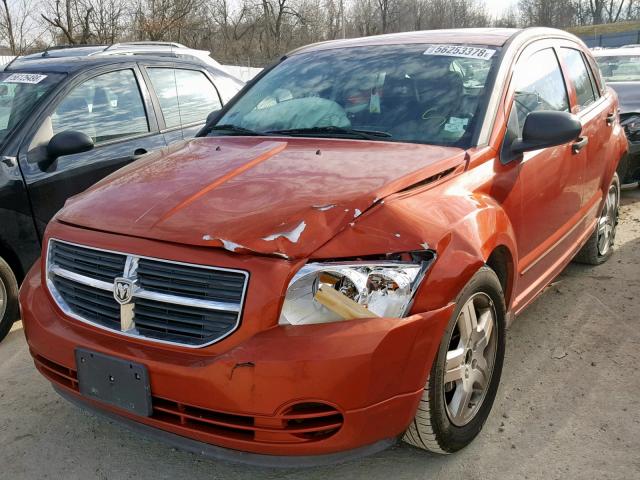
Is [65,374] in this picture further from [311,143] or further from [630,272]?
[630,272]

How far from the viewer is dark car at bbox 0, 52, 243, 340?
12.8 feet

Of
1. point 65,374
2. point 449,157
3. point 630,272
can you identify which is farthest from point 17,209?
point 630,272

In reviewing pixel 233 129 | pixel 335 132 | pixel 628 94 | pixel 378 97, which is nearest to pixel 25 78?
pixel 233 129

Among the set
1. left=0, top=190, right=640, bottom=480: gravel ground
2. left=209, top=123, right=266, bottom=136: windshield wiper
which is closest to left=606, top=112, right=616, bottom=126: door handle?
left=0, top=190, right=640, bottom=480: gravel ground

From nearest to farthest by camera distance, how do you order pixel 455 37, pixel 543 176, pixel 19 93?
pixel 543 176
pixel 455 37
pixel 19 93

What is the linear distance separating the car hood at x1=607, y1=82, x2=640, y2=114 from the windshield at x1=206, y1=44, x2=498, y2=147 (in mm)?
5523

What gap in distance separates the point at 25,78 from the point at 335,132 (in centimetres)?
264

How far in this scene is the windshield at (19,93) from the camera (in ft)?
13.8

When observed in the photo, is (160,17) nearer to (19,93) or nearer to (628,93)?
(628,93)

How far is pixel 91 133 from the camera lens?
14.8 feet

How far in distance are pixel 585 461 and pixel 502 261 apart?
89 cm

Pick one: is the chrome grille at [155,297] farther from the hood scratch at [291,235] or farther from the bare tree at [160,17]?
the bare tree at [160,17]

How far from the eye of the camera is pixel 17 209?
3869mm

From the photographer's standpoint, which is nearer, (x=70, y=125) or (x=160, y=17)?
(x=70, y=125)
